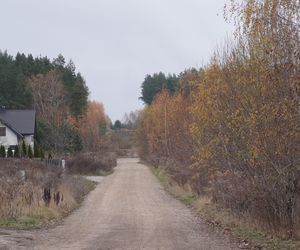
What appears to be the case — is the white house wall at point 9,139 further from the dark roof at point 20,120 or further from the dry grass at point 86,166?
the dry grass at point 86,166

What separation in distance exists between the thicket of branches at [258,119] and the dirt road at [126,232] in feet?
5.42

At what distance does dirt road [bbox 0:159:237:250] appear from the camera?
47.0 ft

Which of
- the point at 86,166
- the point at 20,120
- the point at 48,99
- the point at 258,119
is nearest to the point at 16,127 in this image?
the point at 20,120

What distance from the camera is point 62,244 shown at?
14.4m

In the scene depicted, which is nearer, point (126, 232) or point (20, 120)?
point (126, 232)

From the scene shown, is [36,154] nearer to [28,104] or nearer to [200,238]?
[28,104]

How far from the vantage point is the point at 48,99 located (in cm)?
8275

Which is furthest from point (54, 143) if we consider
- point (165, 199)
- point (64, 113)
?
point (165, 199)

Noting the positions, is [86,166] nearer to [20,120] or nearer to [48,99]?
[20,120]

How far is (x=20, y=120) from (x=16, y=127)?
1016mm

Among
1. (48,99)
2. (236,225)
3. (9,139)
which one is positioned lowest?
(236,225)

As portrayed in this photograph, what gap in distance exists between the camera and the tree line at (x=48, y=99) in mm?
76500

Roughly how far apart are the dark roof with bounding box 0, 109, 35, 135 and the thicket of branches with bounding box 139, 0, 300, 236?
53.7m

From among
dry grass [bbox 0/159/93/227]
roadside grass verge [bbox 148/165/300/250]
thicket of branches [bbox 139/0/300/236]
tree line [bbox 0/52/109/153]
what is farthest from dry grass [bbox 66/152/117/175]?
thicket of branches [bbox 139/0/300/236]
